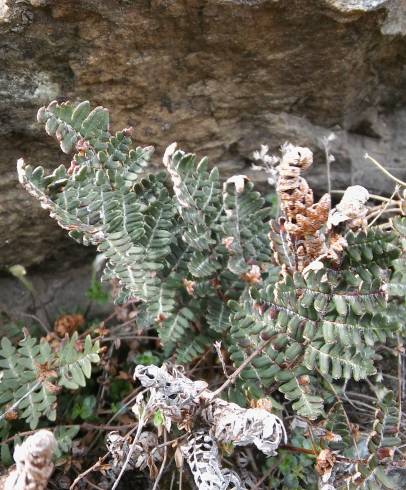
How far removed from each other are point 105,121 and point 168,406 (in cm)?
75

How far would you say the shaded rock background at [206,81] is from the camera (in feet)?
5.90

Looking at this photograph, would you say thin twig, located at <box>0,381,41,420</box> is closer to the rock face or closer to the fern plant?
the fern plant

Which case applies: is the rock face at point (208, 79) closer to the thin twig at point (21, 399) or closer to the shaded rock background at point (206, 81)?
the shaded rock background at point (206, 81)

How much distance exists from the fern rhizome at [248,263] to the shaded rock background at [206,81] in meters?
0.26

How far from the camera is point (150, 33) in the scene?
1.84 meters

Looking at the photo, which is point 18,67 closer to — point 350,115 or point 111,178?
point 111,178

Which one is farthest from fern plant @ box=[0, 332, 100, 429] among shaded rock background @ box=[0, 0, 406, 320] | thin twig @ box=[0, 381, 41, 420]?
shaded rock background @ box=[0, 0, 406, 320]

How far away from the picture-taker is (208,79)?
2.02 meters

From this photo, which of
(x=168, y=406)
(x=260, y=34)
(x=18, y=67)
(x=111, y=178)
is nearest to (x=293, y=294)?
(x=168, y=406)

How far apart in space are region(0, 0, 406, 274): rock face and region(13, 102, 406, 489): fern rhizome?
255 mm

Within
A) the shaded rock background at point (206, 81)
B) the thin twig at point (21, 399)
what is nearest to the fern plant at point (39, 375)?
the thin twig at point (21, 399)

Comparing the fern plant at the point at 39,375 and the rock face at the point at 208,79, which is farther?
the rock face at the point at 208,79

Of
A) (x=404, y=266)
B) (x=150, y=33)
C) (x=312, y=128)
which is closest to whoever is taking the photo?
(x=404, y=266)

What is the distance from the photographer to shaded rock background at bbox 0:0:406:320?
5.90 feet
